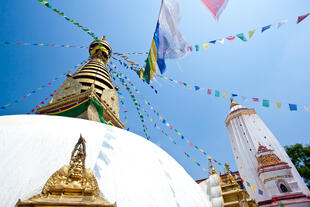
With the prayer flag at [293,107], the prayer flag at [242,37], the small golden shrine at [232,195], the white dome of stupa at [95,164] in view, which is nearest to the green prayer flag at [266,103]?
the prayer flag at [293,107]

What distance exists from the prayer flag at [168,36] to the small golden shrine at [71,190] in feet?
8.25

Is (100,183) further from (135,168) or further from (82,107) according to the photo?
(82,107)

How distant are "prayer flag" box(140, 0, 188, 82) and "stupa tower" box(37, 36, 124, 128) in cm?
431

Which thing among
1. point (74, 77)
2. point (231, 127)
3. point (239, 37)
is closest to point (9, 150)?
point (239, 37)

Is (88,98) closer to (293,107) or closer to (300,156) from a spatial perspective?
(293,107)

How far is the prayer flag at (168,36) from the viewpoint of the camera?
3434 mm

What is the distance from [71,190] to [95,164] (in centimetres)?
58

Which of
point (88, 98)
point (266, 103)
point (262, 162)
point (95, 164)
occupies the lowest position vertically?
point (95, 164)

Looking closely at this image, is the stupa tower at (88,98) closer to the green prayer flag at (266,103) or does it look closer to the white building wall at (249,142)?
the green prayer flag at (266,103)

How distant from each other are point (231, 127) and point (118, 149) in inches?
814

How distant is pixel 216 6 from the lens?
105 inches

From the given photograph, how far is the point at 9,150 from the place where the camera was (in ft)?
10.2

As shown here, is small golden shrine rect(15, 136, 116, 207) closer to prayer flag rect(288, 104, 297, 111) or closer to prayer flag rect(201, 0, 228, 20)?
prayer flag rect(201, 0, 228, 20)

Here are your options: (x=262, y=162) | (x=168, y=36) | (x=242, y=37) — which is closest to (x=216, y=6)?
(x=168, y=36)
